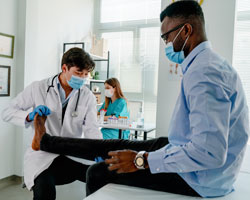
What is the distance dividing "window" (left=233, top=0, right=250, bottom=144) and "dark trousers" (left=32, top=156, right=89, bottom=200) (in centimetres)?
217

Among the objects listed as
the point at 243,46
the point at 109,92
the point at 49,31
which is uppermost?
the point at 49,31

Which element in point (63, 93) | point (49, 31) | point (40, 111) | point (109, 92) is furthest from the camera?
point (49, 31)

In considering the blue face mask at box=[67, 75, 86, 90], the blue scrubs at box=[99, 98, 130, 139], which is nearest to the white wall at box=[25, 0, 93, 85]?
the blue scrubs at box=[99, 98, 130, 139]

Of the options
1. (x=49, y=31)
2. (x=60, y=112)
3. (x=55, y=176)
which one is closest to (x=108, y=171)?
(x=55, y=176)

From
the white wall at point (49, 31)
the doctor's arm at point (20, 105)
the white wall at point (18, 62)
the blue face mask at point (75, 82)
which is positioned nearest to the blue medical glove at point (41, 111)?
the doctor's arm at point (20, 105)

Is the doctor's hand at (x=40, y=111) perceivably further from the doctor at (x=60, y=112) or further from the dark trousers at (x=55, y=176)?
the dark trousers at (x=55, y=176)

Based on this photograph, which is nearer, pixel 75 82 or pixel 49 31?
pixel 75 82

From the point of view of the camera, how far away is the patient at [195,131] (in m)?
0.78

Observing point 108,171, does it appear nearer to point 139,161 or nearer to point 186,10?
point 139,161

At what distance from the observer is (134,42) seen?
409 cm

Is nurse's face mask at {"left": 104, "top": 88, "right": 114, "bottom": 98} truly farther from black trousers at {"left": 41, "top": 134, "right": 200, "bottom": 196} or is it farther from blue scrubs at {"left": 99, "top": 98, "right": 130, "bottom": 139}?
black trousers at {"left": 41, "top": 134, "right": 200, "bottom": 196}

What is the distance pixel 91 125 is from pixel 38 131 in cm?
37

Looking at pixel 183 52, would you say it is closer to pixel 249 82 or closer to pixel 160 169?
pixel 160 169

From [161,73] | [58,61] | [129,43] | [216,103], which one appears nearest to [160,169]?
[216,103]
